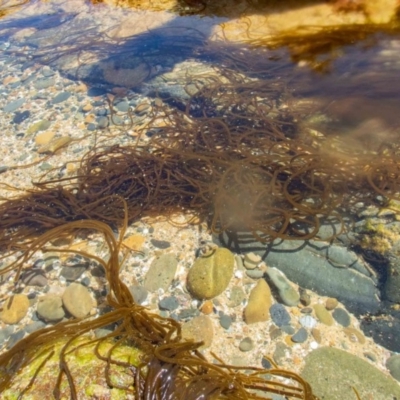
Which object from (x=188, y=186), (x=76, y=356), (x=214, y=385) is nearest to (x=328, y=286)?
(x=214, y=385)

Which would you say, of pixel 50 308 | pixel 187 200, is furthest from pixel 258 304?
pixel 50 308

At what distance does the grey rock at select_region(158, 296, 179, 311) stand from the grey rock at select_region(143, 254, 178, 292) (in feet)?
0.34

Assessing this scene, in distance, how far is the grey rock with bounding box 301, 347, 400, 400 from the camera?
7.20ft

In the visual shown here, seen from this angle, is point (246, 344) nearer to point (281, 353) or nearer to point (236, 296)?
point (281, 353)

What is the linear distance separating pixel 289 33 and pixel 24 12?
5.38m

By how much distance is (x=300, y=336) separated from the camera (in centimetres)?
251

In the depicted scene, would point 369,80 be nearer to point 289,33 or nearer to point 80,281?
point 289,33

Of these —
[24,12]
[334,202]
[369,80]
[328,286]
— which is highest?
[24,12]

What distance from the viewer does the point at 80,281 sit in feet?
9.78

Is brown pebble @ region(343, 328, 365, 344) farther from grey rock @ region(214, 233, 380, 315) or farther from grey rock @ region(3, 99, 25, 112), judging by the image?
grey rock @ region(3, 99, 25, 112)

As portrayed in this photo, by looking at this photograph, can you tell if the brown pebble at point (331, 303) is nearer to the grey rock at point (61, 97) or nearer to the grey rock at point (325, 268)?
the grey rock at point (325, 268)

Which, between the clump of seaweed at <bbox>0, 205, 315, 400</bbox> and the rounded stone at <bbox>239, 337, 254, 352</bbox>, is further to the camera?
the rounded stone at <bbox>239, 337, 254, 352</bbox>

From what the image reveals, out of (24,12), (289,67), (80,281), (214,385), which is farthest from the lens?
(24,12)

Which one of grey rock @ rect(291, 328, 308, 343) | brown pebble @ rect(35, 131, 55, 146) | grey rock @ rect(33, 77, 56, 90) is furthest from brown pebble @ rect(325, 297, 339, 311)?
grey rock @ rect(33, 77, 56, 90)
